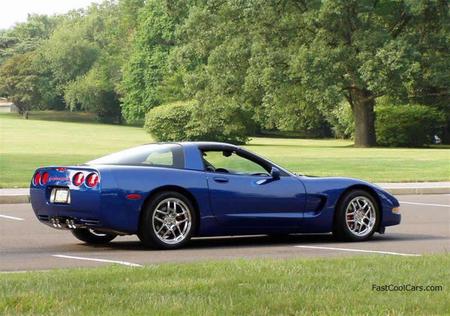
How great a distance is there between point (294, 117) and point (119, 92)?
52.4m

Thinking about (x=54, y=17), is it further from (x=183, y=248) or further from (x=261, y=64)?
(x=183, y=248)

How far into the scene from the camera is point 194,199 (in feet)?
40.0

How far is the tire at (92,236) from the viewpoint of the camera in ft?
42.1

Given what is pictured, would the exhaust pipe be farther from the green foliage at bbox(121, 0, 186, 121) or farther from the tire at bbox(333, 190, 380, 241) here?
the green foliage at bbox(121, 0, 186, 121)

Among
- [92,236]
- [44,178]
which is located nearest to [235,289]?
[44,178]

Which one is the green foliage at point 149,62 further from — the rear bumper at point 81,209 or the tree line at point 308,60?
the rear bumper at point 81,209

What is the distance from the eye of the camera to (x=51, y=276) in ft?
27.3

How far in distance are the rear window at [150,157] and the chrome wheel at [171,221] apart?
0.55 metres

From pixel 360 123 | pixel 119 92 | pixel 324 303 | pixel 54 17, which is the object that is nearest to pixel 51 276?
pixel 324 303

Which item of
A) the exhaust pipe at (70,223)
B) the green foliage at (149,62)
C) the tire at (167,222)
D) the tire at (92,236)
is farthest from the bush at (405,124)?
the exhaust pipe at (70,223)

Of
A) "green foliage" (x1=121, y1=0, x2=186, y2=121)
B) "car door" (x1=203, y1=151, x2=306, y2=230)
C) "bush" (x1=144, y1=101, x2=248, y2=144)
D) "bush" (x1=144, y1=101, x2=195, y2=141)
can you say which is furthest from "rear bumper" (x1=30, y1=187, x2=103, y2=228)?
"green foliage" (x1=121, y1=0, x2=186, y2=121)

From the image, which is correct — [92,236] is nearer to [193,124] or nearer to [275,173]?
[275,173]

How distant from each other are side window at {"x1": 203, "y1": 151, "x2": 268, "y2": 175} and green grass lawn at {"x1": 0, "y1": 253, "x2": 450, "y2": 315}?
10.7 ft

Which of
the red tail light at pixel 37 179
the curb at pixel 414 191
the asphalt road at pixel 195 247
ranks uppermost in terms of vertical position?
the red tail light at pixel 37 179
